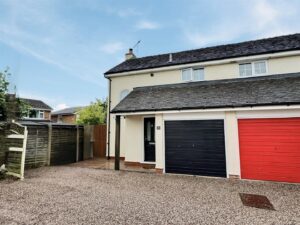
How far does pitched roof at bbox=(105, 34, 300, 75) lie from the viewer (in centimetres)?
1136

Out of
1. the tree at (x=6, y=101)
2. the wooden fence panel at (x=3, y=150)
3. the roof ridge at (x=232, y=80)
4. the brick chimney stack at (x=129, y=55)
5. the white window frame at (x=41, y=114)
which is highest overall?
the brick chimney stack at (x=129, y=55)

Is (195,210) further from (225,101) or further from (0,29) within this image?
(0,29)

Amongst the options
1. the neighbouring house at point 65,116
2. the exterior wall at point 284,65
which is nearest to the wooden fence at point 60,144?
the exterior wall at point 284,65

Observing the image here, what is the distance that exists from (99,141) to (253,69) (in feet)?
40.8

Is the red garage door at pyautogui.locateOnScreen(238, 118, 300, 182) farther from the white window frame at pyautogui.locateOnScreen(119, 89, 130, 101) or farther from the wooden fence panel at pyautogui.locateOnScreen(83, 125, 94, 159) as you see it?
the wooden fence panel at pyautogui.locateOnScreen(83, 125, 94, 159)

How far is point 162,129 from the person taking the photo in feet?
34.2

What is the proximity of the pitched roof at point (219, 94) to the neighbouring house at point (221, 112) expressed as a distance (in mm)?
36

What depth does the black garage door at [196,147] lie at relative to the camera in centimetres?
916

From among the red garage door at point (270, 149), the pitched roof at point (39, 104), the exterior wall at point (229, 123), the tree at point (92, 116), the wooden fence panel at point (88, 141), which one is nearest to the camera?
the red garage door at point (270, 149)

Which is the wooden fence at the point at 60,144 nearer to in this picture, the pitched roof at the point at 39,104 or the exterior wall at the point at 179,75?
the exterior wall at the point at 179,75

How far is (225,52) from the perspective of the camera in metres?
12.9

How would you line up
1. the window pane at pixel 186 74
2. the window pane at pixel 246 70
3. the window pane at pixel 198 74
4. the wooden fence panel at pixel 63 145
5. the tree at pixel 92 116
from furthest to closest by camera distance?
the tree at pixel 92 116 → the window pane at pixel 186 74 → the window pane at pixel 198 74 → the wooden fence panel at pixel 63 145 → the window pane at pixel 246 70

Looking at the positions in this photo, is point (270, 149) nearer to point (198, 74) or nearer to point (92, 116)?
point (198, 74)

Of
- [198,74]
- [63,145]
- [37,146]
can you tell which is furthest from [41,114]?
[198,74]
